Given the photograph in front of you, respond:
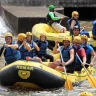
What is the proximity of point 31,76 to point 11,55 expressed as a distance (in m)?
0.94

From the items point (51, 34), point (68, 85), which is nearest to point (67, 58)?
point (68, 85)

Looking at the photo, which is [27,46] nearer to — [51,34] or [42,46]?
[42,46]

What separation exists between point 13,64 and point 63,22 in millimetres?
8324

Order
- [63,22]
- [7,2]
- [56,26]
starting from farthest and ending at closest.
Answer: [7,2] → [63,22] → [56,26]

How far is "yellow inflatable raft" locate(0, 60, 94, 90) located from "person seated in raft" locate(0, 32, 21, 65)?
489 mm

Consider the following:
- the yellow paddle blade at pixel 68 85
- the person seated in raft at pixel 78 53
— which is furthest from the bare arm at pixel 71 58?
the yellow paddle blade at pixel 68 85

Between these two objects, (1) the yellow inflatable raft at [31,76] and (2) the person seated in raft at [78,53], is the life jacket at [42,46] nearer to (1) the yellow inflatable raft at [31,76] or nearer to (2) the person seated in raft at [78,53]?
(2) the person seated in raft at [78,53]

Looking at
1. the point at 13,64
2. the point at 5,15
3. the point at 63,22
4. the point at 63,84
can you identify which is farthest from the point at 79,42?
the point at 5,15

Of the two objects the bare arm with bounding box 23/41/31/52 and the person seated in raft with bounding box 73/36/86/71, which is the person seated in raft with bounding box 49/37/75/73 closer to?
the person seated in raft with bounding box 73/36/86/71

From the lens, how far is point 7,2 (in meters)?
20.9

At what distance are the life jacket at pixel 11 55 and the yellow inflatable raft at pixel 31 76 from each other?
0.49 metres

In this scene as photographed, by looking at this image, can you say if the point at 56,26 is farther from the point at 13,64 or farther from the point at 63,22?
the point at 13,64

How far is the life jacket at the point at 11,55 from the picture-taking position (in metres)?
8.75

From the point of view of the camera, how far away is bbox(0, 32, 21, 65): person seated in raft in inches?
338
